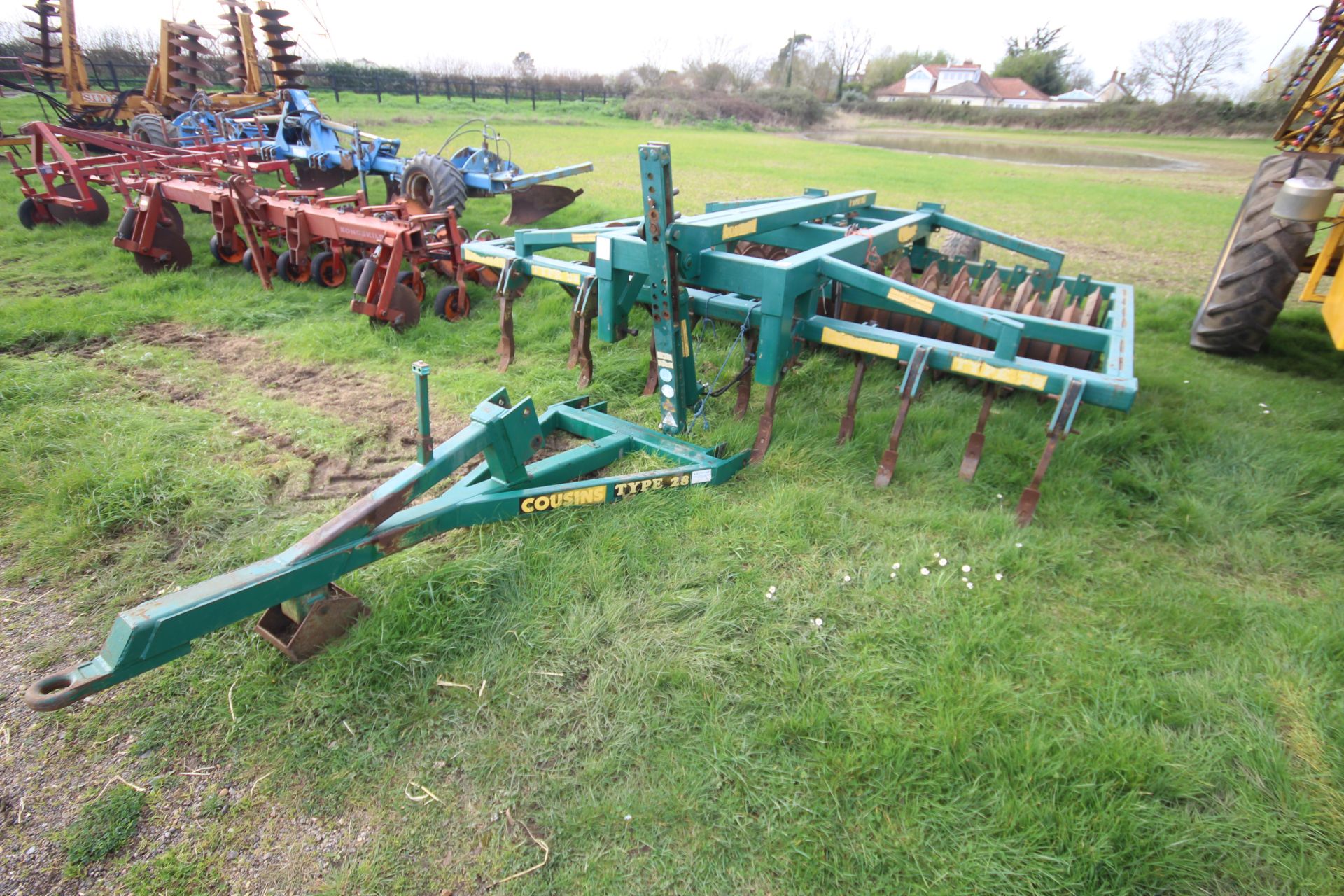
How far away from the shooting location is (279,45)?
11.4 metres

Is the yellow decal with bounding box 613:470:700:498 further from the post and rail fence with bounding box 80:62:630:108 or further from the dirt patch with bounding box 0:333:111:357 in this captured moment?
the post and rail fence with bounding box 80:62:630:108

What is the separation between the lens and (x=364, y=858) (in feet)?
6.50

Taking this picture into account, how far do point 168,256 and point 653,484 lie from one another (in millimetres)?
6712

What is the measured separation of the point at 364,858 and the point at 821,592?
6.22 ft

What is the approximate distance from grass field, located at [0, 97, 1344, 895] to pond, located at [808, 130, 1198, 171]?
860 inches

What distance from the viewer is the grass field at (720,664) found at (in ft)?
6.58

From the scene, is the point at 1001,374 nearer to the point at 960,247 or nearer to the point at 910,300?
the point at 910,300

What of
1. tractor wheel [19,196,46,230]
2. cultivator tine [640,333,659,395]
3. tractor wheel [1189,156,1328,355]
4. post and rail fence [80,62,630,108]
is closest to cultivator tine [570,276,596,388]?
cultivator tine [640,333,659,395]

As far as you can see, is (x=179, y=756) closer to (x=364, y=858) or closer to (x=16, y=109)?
(x=364, y=858)

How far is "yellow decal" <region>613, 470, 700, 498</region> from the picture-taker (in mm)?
3277

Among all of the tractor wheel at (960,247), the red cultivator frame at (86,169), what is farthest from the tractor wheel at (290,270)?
the tractor wheel at (960,247)

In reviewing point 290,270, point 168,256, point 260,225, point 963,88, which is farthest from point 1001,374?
point 963,88

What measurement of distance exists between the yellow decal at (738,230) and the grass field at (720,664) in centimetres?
112

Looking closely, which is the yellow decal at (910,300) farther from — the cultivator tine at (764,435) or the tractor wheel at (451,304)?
the tractor wheel at (451,304)
